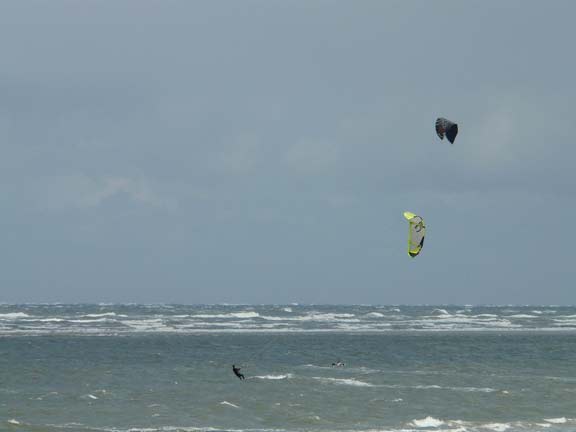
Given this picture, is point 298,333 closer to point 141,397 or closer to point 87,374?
point 87,374

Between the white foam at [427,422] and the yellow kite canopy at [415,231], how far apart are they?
15.7 ft

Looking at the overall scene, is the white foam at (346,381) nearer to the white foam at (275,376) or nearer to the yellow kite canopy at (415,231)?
the white foam at (275,376)

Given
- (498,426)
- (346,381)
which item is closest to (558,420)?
(498,426)

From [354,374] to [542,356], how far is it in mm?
12945

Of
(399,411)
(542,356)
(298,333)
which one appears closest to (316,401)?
(399,411)

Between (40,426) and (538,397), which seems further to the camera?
(538,397)

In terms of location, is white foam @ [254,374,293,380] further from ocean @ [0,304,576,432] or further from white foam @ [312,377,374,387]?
white foam @ [312,377,374,387]

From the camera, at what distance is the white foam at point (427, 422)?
84.8 ft

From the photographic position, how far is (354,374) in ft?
120

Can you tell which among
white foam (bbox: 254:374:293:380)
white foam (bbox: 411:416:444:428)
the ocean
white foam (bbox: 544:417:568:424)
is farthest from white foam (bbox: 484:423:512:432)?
white foam (bbox: 254:374:293:380)

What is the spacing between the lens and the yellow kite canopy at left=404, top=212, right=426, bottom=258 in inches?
1110

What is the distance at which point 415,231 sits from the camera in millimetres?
28484

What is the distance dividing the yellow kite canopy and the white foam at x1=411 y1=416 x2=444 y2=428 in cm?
478

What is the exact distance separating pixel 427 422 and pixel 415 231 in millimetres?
5554
